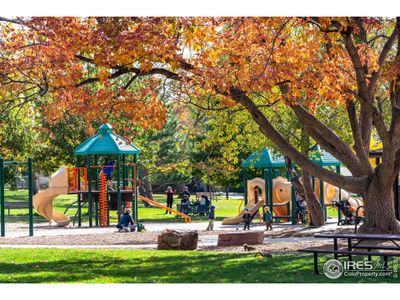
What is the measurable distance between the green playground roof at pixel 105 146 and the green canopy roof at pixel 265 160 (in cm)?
441

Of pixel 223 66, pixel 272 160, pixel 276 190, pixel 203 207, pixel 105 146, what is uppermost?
pixel 223 66

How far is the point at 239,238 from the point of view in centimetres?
2059

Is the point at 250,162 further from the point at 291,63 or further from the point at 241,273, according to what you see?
the point at 241,273

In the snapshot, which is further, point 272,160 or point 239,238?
point 272,160

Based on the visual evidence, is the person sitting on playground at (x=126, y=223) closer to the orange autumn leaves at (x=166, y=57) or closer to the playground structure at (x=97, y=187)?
the playground structure at (x=97, y=187)

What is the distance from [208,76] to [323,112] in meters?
10.1

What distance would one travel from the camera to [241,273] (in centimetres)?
1424

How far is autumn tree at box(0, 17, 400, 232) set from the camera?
1678 cm

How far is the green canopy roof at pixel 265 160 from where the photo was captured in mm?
33125
